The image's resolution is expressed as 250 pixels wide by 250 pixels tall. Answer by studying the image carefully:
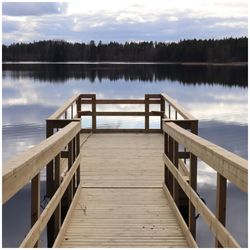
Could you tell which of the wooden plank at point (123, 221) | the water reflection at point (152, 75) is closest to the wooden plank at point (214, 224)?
the wooden plank at point (123, 221)

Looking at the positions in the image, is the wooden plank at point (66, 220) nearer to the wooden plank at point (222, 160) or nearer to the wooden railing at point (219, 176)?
the wooden railing at point (219, 176)

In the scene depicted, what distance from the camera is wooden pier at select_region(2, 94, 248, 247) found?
320cm

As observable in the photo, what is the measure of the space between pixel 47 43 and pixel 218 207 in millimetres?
135983

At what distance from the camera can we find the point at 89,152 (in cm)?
930

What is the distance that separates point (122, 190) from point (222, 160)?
353 centimetres

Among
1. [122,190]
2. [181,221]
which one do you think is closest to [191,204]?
[181,221]

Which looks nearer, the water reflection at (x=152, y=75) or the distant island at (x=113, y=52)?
the water reflection at (x=152, y=75)

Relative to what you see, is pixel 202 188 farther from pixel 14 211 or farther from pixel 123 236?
pixel 123 236

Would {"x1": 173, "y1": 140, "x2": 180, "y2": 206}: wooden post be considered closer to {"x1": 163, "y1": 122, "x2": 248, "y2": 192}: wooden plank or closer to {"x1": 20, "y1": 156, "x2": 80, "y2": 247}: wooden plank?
{"x1": 163, "y1": 122, "x2": 248, "y2": 192}: wooden plank

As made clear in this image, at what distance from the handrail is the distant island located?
111 metres

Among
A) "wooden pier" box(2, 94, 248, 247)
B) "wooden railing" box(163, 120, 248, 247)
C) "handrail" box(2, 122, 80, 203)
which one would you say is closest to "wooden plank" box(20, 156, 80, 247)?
"wooden pier" box(2, 94, 248, 247)

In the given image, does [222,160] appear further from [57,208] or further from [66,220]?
[66,220]

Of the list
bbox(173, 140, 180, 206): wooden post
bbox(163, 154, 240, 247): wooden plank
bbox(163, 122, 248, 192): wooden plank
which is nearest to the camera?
bbox(163, 122, 248, 192): wooden plank

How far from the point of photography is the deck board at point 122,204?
4.77 meters
